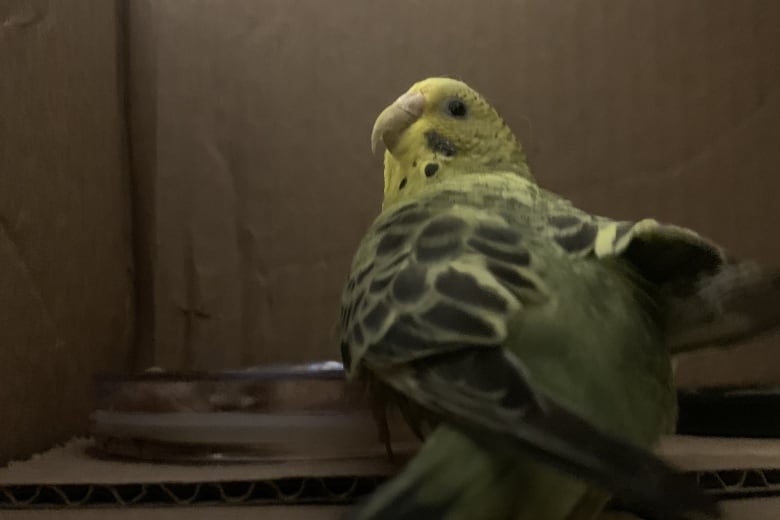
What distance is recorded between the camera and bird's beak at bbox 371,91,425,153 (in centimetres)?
68

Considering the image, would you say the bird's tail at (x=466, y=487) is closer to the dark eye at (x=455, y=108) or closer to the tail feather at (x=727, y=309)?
the tail feather at (x=727, y=309)

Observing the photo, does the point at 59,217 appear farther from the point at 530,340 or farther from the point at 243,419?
the point at 530,340

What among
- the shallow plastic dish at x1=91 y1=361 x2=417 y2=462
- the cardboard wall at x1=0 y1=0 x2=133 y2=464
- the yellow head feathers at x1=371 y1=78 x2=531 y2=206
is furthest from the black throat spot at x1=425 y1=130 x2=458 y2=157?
the cardboard wall at x1=0 y1=0 x2=133 y2=464

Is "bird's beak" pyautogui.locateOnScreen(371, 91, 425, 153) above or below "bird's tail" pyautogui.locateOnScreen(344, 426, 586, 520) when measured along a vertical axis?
above

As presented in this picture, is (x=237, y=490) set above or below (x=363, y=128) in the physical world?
below

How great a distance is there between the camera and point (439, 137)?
0.68 metres

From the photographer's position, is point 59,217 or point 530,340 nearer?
point 530,340

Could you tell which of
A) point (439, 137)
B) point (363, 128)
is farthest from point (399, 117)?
point (363, 128)

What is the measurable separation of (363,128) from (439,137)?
253 millimetres

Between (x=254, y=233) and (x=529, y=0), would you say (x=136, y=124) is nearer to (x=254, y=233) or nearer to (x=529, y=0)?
(x=254, y=233)

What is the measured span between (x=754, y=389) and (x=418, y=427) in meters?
0.42

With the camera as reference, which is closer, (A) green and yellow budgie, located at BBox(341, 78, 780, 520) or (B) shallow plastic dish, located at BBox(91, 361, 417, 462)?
(A) green and yellow budgie, located at BBox(341, 78, 780, 520)

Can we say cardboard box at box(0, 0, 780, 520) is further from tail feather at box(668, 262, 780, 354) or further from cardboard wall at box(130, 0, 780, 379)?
tail feather at box(668, 262, 780, 354)

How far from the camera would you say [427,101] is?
69 centimetres
